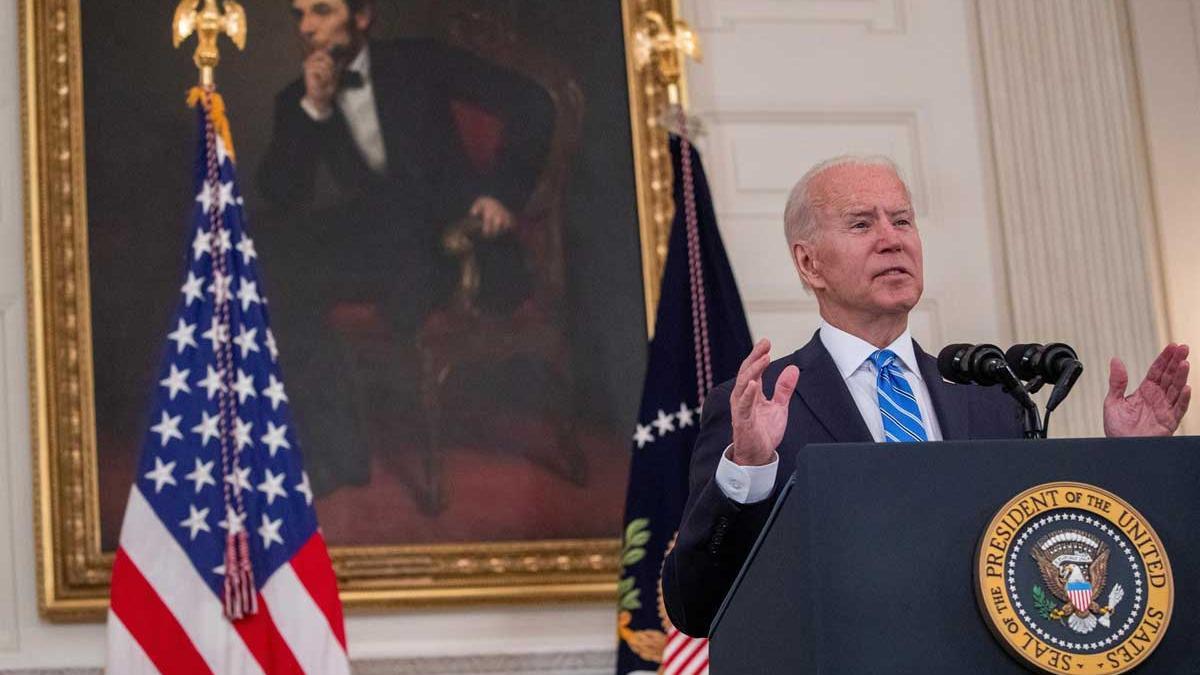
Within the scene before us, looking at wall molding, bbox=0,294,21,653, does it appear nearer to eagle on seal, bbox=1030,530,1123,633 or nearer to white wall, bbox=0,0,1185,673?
Result: white wall, bbox=0,0,1185,673

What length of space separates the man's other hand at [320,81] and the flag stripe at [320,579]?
167 centimetres

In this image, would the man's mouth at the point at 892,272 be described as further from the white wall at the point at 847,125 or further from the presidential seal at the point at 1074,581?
the white wall at the point at 847,125

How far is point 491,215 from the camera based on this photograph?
610cm

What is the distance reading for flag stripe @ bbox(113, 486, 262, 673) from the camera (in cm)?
499

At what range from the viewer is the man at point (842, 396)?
278 cm

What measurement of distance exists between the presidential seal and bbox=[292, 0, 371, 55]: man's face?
4.42 m

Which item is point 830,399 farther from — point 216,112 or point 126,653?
point 216,112

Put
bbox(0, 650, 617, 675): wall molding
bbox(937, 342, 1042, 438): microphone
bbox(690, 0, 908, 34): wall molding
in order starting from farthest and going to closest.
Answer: bbox(690, 0, 908, 34): wall molding
bbox(0, 650, 617, 675): wall molding
bbox(937, 342, 1042, 438): microphone

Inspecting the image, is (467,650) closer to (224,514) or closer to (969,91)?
(224,514)

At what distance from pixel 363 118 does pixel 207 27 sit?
0.73 m

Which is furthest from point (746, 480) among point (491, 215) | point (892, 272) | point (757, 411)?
point (491, 215)

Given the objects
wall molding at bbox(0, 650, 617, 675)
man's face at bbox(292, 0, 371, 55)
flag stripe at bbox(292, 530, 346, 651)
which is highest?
man's face at bbox(292, 0, 371, 55)

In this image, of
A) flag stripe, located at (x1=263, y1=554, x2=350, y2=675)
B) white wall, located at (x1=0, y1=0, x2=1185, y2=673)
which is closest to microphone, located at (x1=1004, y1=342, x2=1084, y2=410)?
flag stripe, located at (x1=263, y1=554, x2=350, y2=675)

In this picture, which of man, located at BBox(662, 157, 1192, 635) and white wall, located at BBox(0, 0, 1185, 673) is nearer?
man, located at BBox(662, 157, 1192, 635)
